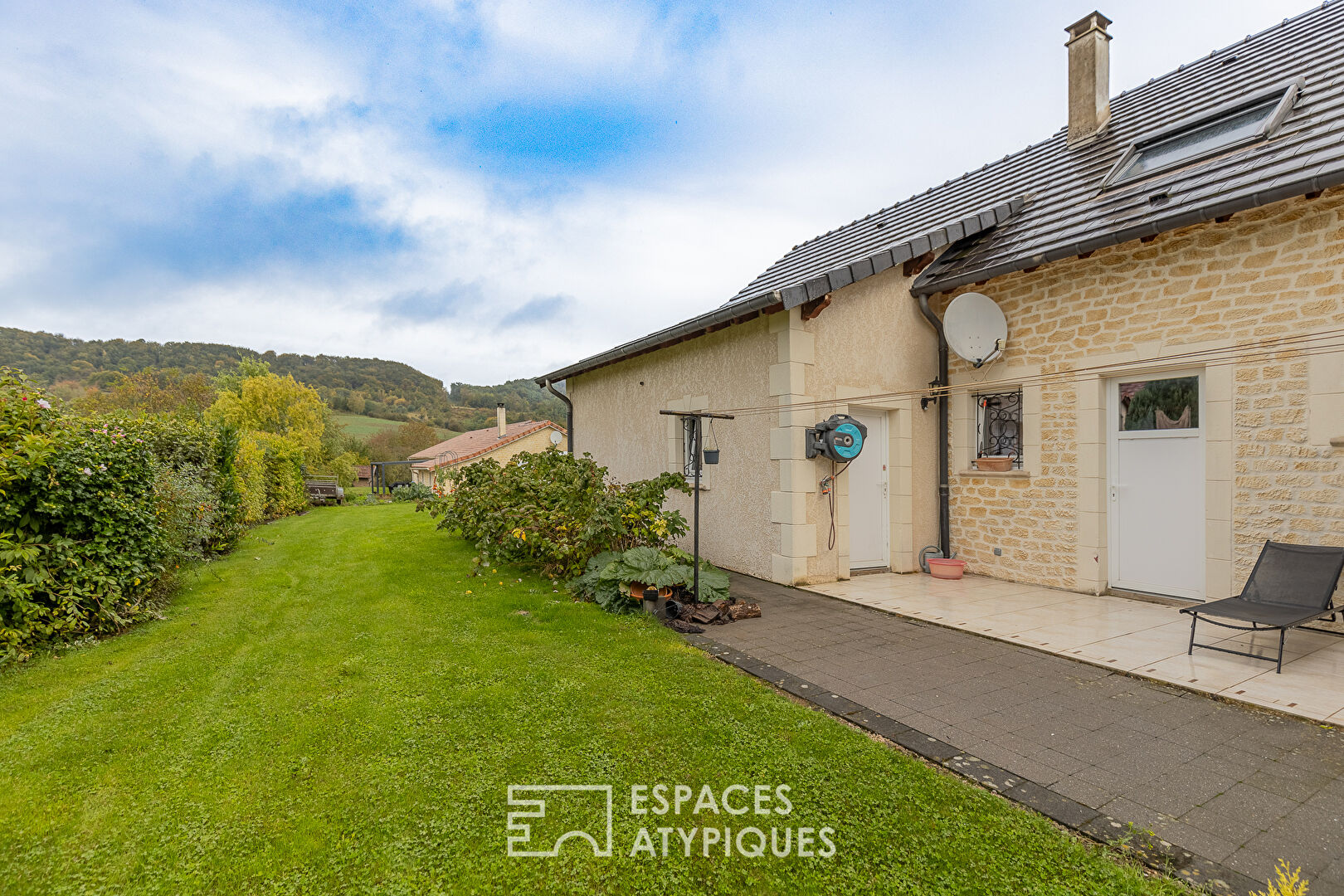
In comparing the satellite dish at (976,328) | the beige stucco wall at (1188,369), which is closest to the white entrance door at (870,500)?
the beige stucco wall at (1188,369)

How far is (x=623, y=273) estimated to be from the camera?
648 inches

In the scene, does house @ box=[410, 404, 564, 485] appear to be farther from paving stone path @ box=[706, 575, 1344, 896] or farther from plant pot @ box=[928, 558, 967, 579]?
paving stone path @ box=[706, 575, 1344, 896]

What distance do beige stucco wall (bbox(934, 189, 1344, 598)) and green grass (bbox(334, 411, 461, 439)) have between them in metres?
45.3

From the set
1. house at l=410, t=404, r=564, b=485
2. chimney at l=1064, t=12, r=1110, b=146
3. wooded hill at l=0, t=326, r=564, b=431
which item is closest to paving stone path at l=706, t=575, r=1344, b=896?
chimney at l=1064, t=12, r=1110, b=146

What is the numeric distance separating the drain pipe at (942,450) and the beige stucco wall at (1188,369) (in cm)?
17

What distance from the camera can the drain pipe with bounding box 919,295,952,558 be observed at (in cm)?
757

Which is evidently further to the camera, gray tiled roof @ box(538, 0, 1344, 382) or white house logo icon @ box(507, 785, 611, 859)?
gray tiled roof @ box(538, 0, 1344, 382)

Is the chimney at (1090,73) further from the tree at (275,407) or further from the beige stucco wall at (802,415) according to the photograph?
the tree at (275,407)

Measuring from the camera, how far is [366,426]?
4700 cm

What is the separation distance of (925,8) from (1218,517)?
8032 millimetres

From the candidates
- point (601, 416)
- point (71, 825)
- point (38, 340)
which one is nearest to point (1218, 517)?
point (71, 825)

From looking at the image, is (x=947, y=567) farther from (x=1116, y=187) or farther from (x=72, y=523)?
(x=72, y=523)

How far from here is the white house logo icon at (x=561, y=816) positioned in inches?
85.6

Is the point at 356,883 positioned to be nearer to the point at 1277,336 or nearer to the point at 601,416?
the point at 1277,336
